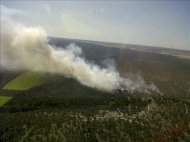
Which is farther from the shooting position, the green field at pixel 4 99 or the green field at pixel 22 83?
the green field at pixel 22 83

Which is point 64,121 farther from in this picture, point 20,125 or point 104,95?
point 104,95

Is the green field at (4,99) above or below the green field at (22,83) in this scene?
below

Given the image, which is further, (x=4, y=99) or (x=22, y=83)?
(x=22, y=83)

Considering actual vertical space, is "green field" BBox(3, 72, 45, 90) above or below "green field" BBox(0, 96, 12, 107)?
above

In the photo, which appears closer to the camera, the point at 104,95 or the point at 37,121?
the point at 37,121

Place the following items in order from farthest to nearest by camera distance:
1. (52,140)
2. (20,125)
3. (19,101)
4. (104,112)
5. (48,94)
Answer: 1. (48,94)
2. (19,101)
3. (104,112)
4. (20,125)
5. (52,140)

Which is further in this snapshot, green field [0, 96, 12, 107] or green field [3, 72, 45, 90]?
green field [3, 72, 45, 90]

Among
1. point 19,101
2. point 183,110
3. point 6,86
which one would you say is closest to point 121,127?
point 183,110

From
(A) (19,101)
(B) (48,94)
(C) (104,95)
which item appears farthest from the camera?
(C) (104,95)

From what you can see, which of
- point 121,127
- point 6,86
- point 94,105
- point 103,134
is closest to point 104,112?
point 94,105

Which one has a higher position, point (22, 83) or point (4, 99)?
point (22, 83)
